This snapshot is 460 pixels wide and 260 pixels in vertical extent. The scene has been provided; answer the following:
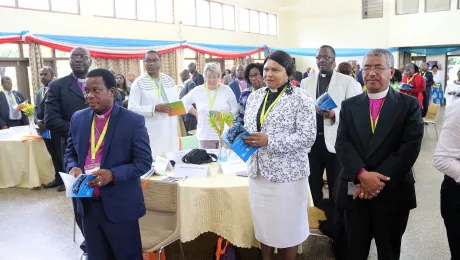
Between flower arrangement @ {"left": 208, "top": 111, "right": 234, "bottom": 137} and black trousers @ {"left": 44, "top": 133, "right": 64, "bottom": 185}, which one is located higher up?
flower arrangement @ {"left": 208, "top": 111, "right": 234, "bottom": 137}

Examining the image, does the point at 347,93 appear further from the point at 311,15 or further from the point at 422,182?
the point at 311,15

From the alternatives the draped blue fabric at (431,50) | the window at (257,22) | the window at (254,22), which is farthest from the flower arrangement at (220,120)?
the draped blue fabric at (431,50)

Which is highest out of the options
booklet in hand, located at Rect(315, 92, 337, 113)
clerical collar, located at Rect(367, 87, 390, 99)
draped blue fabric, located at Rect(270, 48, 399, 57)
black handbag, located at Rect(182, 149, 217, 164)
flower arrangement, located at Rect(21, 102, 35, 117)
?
draped blue fabric, located at Rect(270, 48, 399, 57)

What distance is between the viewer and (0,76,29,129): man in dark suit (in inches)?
283

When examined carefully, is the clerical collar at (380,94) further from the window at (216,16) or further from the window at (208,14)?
the window at (216,16)

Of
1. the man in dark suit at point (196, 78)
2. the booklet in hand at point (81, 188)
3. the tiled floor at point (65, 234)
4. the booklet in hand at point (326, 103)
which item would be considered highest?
the man in dark suit at point (196, 78)

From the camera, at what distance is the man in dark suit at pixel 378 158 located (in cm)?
208

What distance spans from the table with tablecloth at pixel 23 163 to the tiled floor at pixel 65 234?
0.35 m

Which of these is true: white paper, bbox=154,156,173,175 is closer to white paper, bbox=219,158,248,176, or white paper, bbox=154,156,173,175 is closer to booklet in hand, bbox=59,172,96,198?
white paper, bbox=219,158,248,176

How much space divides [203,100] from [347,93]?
61.8 inches

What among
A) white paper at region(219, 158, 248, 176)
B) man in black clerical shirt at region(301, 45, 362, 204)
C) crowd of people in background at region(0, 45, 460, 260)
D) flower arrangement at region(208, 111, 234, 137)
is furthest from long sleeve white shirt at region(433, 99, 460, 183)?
flower arrangement at region(208, 111, 234, 137)

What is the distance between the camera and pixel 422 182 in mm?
5441

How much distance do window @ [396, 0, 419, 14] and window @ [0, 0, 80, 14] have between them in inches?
542

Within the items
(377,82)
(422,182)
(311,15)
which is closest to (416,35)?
(311,15)
